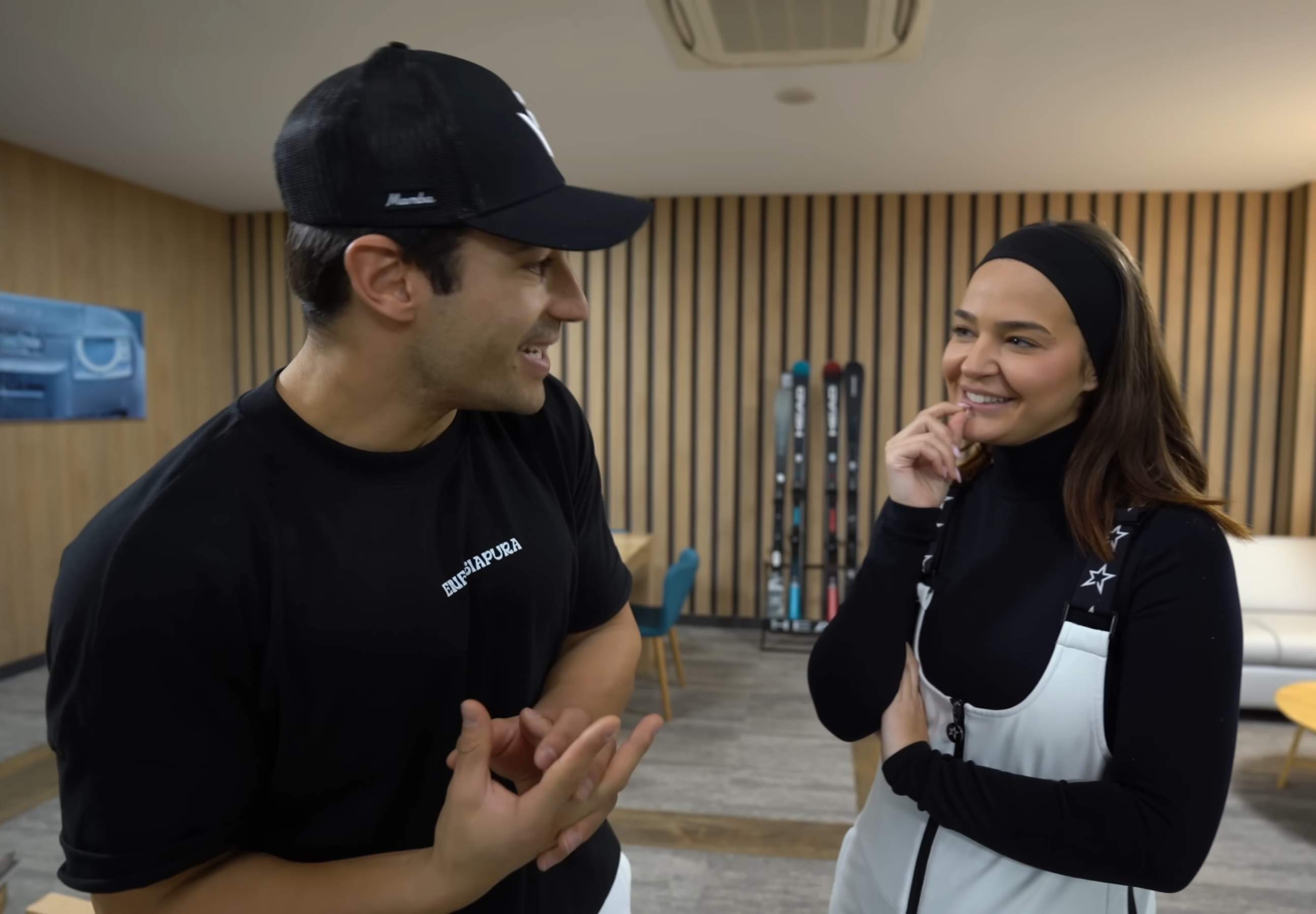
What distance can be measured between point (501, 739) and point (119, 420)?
5692 millimetres

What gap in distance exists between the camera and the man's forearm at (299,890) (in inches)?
29.7

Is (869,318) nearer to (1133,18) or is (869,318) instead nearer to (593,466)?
(1133,18)

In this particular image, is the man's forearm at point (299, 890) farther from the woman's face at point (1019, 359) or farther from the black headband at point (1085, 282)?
the black headband at point (1085, 282)

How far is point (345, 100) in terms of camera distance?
81 cm

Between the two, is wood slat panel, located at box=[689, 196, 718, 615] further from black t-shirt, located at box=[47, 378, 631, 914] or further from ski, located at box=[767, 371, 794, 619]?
black t-shirt, located at box=[47, 378, 631, 914]

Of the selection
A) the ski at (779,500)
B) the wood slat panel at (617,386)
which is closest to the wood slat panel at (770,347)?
the ski at (779,500)

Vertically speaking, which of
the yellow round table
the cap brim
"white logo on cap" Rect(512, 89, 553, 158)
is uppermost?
"white logo on cap" Rect(512, 89, 553, 158)

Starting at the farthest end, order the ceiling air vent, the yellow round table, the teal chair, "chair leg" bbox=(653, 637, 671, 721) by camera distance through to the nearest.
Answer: "chair leg" bbox=(653, 637, 671, 721)
the teal chair
the yellow round table
the ceiling air vent

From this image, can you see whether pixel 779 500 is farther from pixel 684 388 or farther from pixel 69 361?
pixel 69 361

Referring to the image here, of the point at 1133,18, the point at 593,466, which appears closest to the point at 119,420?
the point at 593,466

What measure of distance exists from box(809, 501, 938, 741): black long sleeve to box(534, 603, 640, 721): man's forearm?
1.05ft

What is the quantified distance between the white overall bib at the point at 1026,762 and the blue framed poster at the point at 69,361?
5.27 m

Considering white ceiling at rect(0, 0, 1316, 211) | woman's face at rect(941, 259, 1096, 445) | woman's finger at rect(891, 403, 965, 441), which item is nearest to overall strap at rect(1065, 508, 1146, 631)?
woman's face at rect(941, 259, 1096, 445)

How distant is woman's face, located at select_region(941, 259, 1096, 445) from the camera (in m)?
1.23
